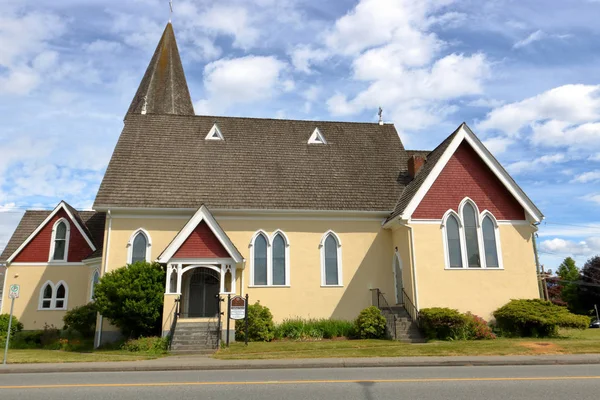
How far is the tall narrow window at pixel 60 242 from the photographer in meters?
25.0

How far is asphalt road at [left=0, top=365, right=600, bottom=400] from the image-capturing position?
8.39 metres

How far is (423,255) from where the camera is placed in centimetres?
2055

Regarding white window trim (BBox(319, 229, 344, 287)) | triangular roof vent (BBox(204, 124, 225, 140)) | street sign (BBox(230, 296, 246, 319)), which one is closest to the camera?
street sign (BBox(230, 296, 246, 319))

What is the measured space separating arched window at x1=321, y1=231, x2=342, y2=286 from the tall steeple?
18215mm

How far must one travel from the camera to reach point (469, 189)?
21.5 metres

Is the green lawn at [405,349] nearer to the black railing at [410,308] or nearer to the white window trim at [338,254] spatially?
the black railing at [410,308]

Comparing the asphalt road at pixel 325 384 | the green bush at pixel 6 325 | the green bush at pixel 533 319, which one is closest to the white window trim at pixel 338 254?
the green bush at pixel 533 319

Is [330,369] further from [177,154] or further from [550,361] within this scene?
[177,154]

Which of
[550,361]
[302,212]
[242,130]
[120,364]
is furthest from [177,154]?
[550,361]

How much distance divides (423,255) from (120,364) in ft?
43.1

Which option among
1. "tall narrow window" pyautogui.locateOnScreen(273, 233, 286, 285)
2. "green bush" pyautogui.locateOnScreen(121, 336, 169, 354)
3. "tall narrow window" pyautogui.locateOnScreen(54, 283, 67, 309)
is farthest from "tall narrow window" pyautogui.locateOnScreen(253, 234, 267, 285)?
"tall narrow window" pyautogui.locateOnScreen(54, 283, 67, 309)

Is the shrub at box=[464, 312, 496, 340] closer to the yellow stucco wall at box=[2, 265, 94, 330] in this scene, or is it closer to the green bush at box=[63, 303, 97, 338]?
the green bush at box=[63, 303, 97, 338]

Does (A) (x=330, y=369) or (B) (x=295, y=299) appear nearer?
(A) (x=330, y=369)

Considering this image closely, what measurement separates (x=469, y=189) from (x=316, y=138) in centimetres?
948
